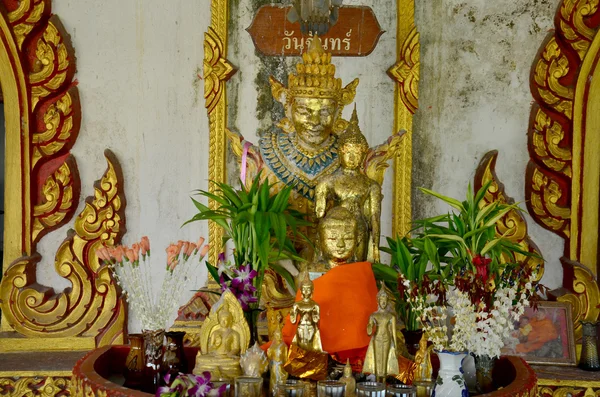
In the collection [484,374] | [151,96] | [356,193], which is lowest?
[484,374]

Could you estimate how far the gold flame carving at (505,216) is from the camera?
4141 millimetres

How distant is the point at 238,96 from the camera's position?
4242 millimetres

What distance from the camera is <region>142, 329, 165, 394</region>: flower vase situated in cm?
274

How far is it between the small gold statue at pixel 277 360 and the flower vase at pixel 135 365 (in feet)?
1.54

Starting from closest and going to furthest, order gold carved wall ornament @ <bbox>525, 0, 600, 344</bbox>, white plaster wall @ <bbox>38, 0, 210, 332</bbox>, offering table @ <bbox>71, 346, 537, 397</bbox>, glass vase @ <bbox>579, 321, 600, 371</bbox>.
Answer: offering table @ <bbox>71, 346, 537, 397</bbox> < glass vase @ <bbox>579, 321, 600, 371</bbox> < gold carved wall ornament @ <bbox>525, 0, 600, 344</bbox> < white plaster wall @ <bbox>38, 0, 210, 332</bbox>

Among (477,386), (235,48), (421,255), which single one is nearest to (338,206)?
(421,255)

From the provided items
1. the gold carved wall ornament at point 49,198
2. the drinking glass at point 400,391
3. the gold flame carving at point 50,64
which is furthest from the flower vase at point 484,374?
the gold flame carving at point 50,64

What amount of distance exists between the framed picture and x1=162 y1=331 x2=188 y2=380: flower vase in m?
1.74

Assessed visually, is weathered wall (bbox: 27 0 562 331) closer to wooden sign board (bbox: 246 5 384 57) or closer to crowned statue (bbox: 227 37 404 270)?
wooden sign board (bbox: 246 5 384 57)

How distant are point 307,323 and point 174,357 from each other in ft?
1.53

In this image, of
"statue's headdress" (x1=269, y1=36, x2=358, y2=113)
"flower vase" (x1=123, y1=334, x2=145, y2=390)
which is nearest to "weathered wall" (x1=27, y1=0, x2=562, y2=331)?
"statue's headdress" (x1=269, y1=36, x2=358, y2=113)

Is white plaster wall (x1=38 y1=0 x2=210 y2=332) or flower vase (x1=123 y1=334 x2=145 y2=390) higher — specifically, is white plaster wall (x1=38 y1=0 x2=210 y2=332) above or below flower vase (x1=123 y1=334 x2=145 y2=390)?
above

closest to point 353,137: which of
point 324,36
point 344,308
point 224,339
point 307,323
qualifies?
point 344,308

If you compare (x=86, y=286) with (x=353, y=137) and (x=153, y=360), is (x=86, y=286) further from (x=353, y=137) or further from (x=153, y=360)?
(x=353, y=137)
